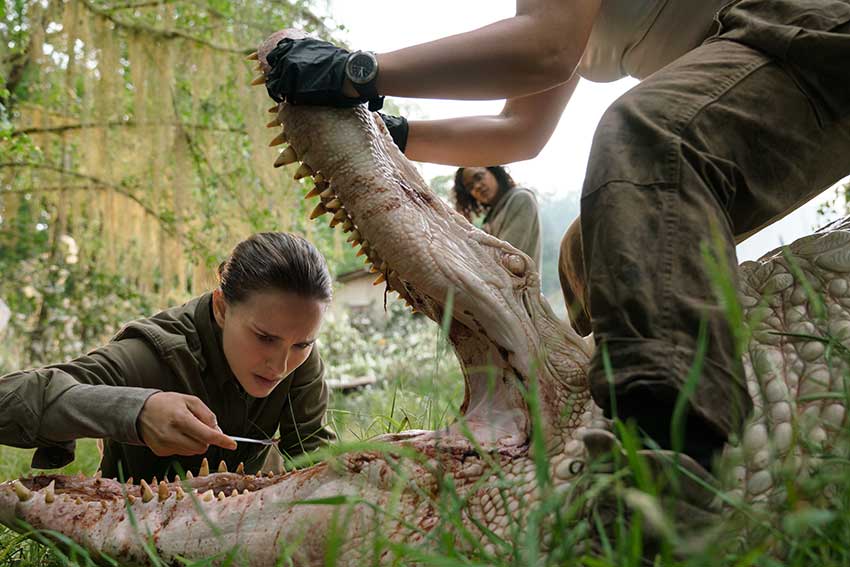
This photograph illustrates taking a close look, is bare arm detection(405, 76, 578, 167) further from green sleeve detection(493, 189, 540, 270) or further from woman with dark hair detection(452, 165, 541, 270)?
green sleeve detection(493, 189, 540, 270)

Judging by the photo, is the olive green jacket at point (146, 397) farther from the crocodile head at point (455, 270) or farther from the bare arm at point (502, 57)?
the bare arm at point (502, 57)

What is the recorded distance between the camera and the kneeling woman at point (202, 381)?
2006mm

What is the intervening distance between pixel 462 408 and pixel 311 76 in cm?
85

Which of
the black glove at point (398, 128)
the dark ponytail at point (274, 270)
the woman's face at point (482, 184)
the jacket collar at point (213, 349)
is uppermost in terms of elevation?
the woman's face at point (482, 184)

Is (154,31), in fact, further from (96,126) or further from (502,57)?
(502,57)

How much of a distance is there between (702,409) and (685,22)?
1.10 meters

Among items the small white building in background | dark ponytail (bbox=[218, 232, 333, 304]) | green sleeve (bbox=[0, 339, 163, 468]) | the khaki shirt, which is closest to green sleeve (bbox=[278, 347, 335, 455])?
dark ponytail (bbox=[218, 232, 333, 304])

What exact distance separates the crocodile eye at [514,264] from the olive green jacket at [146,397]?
2.76 feet

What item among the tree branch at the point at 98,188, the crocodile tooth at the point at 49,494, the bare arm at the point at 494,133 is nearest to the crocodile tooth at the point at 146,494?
the crocodile tooth at the point at 49,494

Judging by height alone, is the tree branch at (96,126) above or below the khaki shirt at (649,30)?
above

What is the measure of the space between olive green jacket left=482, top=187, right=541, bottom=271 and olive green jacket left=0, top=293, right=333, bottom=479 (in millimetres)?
2382

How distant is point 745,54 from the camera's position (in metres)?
1.57

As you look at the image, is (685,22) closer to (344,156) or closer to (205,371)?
(344,156)

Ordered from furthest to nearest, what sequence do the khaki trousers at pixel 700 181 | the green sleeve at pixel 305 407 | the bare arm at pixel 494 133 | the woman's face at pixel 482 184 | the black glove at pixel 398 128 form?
the woman's face at pixel 482 184
the green sleeve at pixel 305 407
the bare arm at pixel 494 133
the black glove at pixel 398 128
the khaki trousers at pixel 700 181
